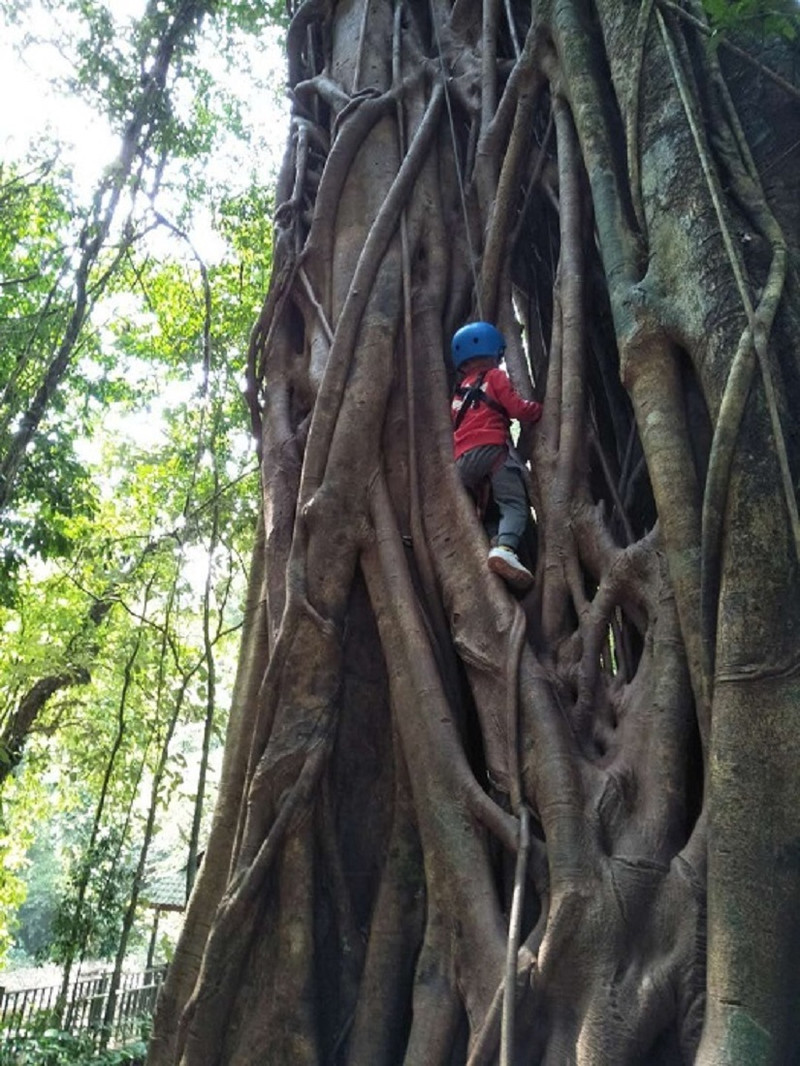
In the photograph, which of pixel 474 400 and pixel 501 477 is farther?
pixel 474 400

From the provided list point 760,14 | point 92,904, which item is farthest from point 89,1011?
point 760,14

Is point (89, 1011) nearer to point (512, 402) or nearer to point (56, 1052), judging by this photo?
point (56, 1052)

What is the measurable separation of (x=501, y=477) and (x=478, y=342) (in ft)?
1.44

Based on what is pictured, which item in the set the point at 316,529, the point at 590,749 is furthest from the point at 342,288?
the point at 590,749

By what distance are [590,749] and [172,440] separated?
6.66 m

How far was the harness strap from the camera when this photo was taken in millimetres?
2838

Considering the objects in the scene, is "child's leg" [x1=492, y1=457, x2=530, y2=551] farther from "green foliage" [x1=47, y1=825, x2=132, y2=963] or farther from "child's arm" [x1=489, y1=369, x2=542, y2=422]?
"green foliage" [x1=47, y1=825, x2=132, y2=963]

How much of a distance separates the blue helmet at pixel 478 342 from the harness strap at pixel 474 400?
0.07 m

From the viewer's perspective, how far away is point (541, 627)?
8.17ft

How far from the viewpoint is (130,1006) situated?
8406mm

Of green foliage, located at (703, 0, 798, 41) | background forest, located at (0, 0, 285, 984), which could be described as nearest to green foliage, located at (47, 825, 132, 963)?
background forest, located at (0, 0, 285, 984)

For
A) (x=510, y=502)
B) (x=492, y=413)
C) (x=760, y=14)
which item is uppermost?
(x=760, y=14)

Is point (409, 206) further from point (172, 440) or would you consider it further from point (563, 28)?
point (172, 440)

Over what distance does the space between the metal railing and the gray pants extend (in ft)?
9.85
